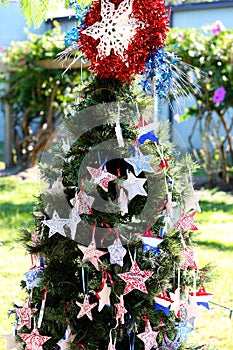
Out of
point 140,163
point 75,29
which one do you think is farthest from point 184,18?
point 140,163

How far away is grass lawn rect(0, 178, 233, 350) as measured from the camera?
3996 mm

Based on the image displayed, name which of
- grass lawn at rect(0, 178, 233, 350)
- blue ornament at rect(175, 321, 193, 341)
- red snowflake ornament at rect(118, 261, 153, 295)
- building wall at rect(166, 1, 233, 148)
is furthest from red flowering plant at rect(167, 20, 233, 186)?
red snowflake ornament at rect(118, 261, 153, 295)

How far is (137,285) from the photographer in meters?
2.45

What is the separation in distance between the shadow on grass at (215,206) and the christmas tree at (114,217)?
17.6 ft

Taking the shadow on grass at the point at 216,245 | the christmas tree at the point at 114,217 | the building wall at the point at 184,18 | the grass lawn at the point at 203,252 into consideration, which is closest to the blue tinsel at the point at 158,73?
the christmas tree at the point at 114,217

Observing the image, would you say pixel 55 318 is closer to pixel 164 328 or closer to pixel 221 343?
pixel 164 328

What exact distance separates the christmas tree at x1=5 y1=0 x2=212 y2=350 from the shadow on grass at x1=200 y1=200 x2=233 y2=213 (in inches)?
211

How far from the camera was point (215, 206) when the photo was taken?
8328 millimetres

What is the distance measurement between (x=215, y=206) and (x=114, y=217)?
5965 millimetres

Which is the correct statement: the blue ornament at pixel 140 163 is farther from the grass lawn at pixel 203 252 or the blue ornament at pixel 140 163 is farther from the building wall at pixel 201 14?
the building wall at pixel 201 14

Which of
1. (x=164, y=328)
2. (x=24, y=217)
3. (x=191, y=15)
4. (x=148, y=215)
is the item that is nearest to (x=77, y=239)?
(x=148, y=215)

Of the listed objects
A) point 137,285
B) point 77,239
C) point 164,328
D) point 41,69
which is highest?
point 41,69

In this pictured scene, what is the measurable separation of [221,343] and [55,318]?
1.65m

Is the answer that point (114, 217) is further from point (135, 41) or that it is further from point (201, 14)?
point (201, 14)
